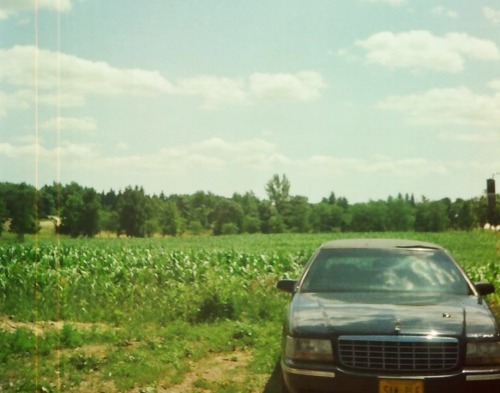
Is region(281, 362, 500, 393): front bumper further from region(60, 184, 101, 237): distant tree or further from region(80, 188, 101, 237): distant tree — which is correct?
region(80, 188, 101, 237): distant tree

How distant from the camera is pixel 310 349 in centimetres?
500

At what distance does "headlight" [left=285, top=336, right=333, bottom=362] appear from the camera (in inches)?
195

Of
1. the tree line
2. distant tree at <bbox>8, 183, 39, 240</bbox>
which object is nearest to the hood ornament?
distant tree at <bbox>8, 183, 39, 240</bbox>

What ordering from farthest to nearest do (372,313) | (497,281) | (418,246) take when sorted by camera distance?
(497,281)
(418,246)
(372,313)

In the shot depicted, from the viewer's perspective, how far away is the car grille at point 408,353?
4805mm

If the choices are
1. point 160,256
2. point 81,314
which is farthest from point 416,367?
point 160,256

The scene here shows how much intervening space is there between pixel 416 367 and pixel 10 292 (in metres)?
12.0

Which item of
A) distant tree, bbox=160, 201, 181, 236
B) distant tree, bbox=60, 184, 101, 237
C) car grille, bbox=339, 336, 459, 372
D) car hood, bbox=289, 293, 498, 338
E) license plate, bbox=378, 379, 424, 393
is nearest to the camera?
license plate, bbox=378, 379, 424, 393

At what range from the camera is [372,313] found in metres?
5.19

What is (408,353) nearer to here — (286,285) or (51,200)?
(286,285)

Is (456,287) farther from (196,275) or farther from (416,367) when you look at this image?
(196,275)

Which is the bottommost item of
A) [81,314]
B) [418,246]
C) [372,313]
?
[81,314]

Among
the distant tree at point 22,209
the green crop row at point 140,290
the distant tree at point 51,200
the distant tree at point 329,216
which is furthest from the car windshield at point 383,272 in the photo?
the distant tree at point 329,216

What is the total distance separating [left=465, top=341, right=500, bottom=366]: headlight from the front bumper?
0.18 ft
